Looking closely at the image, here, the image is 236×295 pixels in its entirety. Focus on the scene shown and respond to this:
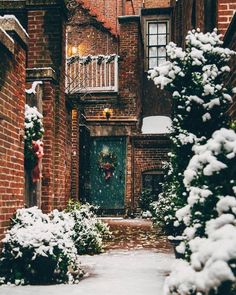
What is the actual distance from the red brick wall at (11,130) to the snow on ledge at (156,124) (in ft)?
49.1

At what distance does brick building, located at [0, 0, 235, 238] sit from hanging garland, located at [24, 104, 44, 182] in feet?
1.49

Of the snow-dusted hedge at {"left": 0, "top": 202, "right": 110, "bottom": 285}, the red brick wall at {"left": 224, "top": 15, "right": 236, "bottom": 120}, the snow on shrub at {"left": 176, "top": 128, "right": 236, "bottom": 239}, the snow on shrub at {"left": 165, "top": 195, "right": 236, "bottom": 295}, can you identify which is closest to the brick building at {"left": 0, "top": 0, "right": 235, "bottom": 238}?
the snow-dusted hedge at {"left": 0, "top": 202, "right": 110, "bottom": 285}

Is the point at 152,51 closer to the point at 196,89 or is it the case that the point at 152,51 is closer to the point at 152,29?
the point at 152,29

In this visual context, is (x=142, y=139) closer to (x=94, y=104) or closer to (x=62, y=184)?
(x=94, y=104)

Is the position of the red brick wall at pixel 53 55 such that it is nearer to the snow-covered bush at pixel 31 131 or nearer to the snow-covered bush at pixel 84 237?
the snow-covered bush at pixel 84 237

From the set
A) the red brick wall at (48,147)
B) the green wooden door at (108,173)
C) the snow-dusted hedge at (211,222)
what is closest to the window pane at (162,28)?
the green wooden door at (108,173)

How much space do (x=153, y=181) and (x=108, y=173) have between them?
6.32 ft

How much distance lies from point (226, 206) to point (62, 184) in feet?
22.5

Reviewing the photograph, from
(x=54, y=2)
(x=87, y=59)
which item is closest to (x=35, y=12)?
(x=54, y=2)

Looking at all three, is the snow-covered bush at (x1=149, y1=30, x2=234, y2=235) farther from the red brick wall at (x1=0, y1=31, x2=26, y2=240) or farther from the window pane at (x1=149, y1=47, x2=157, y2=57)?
the window pane at (x1=149, y1=47, x2=157, y2=57)

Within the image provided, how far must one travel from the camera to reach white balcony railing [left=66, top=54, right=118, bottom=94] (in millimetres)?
20812

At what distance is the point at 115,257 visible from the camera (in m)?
8.51

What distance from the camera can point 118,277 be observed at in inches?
254

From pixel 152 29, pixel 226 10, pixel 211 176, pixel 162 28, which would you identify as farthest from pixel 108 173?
pixel 211 176
